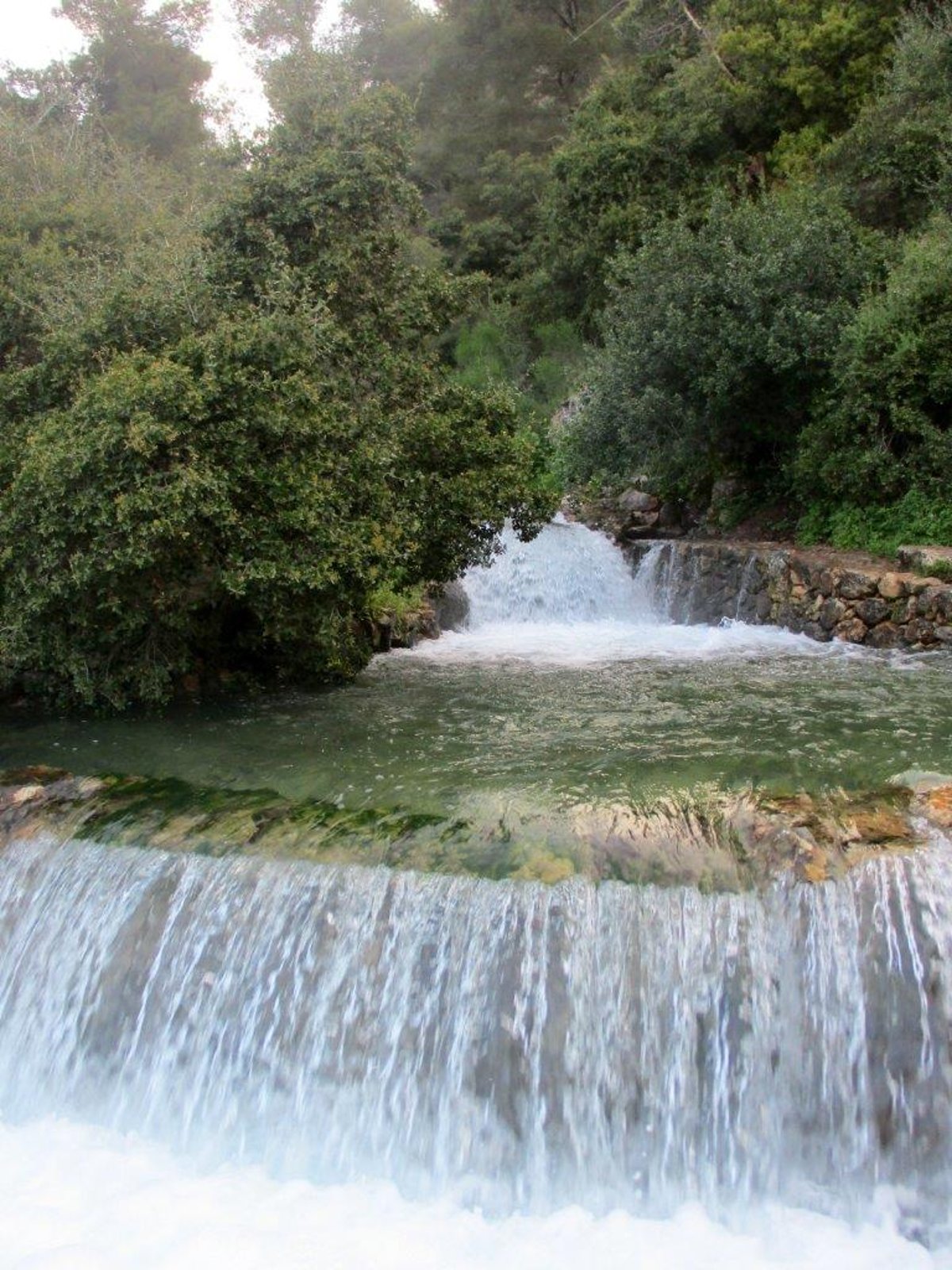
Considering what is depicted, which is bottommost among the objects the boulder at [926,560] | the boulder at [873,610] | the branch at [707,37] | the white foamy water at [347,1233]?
the white foamy water at [347,1233]

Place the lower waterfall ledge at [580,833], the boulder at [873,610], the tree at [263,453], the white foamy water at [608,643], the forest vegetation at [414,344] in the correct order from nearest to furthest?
the lower waterfall ledge at [580,833], the tree at [263,453], the forest vegetation at [414,344], the boulder at [873,610], the white foamy water at [608,643]

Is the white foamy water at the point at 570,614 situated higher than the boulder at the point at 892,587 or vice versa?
the boulder at the point at 892,587

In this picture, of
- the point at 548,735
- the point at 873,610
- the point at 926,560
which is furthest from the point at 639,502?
the point at 548,735

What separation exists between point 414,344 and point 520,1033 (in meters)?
8.09

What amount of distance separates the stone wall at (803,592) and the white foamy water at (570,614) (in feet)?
0.75

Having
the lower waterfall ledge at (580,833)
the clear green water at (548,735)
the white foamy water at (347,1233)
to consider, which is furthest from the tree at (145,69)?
the white foamy water at (347,1233)

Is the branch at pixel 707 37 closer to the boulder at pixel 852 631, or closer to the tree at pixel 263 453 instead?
the tree at pixel 263 453

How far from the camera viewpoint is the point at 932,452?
→ 41.8 ft

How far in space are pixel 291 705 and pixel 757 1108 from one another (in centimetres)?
603

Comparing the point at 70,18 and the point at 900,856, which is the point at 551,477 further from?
the point at 70,18

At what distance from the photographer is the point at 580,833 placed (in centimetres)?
604

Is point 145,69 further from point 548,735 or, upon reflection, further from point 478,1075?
point 478,1075

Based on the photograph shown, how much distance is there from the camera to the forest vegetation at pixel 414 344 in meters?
8.78

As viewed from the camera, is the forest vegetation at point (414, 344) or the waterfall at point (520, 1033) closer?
the waterfall at point (520, 1033)
